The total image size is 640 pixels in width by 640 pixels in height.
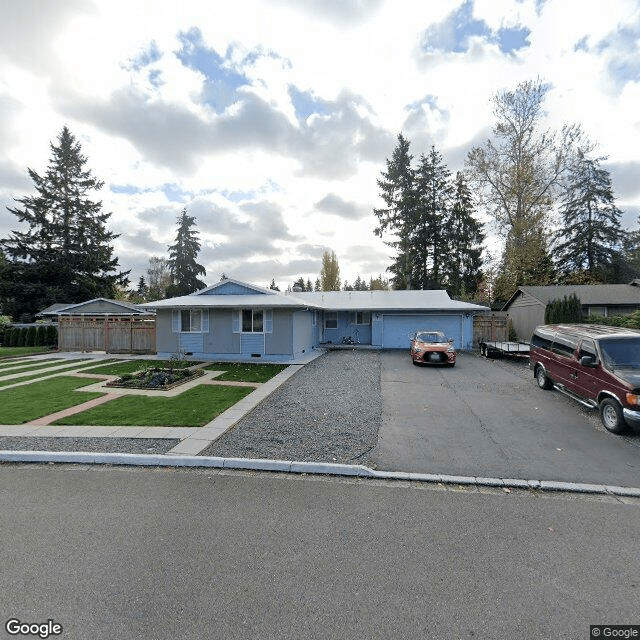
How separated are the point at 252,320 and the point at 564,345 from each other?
12625mm

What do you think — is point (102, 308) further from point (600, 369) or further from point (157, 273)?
point (157, 273)

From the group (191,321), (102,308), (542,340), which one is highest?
(102,308)

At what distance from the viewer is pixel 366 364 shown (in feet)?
50.9

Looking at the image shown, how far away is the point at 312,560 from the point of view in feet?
10.3

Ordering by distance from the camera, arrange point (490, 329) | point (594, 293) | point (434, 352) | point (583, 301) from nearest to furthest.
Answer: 1. point (434, 352)
2. point (490, 329)
3. point (583, 301)
4. point (594, 293)

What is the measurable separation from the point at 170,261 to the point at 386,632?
43808 mm

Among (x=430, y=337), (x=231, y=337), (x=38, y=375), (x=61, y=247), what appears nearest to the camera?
(x=38, y=375)

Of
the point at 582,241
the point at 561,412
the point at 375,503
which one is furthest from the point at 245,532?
the point at 582,241

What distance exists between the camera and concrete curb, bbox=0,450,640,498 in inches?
182

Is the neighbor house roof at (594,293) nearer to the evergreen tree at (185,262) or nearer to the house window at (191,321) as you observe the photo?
the house window at (191,321)

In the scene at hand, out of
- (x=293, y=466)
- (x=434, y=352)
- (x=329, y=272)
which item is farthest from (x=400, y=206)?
(x=293, y=466)

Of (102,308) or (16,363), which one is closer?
(16,363)

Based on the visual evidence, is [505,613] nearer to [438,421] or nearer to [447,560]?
[447,560]

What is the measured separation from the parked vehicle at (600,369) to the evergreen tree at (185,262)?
38.0 meters
